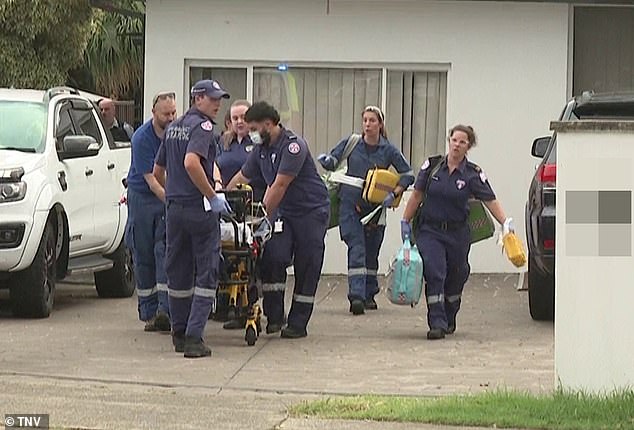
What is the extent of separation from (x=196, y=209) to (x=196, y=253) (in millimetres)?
326

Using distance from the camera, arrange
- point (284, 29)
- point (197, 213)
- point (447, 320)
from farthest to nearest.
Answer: point (284, 29)
point (447, 320)
point (197, 213)

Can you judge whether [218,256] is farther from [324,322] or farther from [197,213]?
[324,322]

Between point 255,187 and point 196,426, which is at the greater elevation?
point 255,187

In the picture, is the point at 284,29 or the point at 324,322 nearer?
the point at 324,322

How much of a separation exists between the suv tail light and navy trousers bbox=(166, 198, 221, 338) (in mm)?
2748

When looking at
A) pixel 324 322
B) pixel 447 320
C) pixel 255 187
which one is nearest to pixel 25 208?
Result: pixel 255 187

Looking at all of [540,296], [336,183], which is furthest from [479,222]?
[336,183]

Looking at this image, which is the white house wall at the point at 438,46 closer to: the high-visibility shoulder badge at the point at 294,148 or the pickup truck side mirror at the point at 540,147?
the pickup truck side mirror at the point at 540,147

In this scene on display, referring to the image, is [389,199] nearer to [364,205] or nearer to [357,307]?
[364,205]

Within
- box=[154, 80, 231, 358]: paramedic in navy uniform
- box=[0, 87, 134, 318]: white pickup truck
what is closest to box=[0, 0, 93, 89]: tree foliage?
box=[0, 87, 134, 318]: white pickup truck

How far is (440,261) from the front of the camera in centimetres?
1125

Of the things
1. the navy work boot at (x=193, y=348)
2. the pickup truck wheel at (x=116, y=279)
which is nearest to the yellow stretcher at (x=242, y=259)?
the navy work boot at (x=193, y=348)

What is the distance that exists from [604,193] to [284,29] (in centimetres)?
826

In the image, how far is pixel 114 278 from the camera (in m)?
14.2
